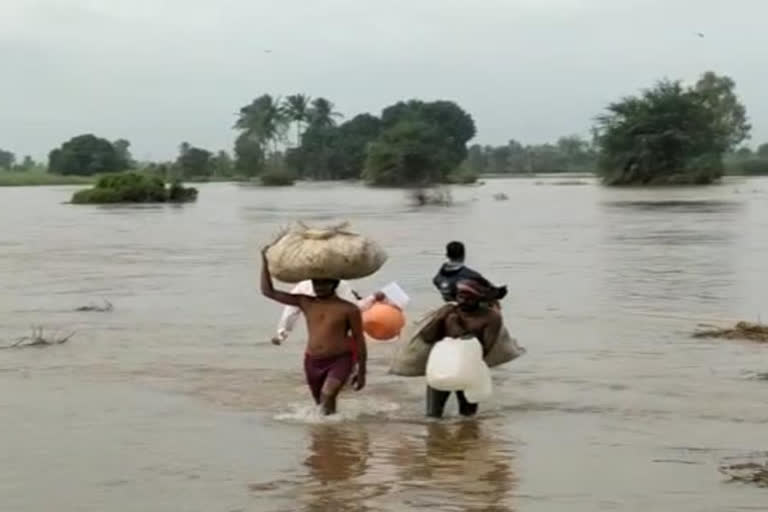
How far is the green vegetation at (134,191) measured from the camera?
71.1 metres

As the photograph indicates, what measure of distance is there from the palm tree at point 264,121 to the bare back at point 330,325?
400ft

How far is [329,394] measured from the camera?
30.3 ft

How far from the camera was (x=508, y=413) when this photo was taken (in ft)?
33.0

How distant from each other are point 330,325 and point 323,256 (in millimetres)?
451

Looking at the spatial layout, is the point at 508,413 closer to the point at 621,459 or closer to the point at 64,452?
the point at 621,459

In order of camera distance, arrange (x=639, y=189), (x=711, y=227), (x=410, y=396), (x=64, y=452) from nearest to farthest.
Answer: (x=64, y=452)
(x=410, y=396)
(x=711, y=227)
(x=639, y=189)

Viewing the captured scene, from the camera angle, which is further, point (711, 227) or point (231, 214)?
point (231, 214)

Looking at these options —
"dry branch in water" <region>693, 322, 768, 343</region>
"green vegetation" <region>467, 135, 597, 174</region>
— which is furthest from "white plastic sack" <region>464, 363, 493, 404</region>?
"green vegetation" <region>467, 135, 597, 174</region>

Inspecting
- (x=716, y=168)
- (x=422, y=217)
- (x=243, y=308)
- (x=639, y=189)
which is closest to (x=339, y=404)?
(x=243, y=308)

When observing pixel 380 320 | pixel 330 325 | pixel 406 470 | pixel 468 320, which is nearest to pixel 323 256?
pixel 330 325

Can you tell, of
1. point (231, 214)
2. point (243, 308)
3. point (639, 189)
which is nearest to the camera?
point (243, 308)

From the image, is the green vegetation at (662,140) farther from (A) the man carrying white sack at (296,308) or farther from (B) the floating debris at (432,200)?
(A) the man carrying white sack at (296,308)

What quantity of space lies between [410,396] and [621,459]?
2.74 m

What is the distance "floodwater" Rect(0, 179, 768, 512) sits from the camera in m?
7.56
